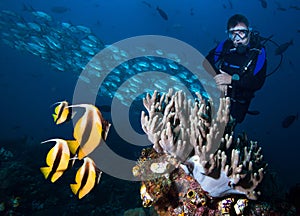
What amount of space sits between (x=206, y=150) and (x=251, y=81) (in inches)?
122

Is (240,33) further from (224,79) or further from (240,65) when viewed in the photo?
(224,79)

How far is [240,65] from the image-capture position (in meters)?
5.23

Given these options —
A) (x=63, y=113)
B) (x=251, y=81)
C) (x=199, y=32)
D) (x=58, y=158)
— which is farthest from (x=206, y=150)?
(x=199, y=32)

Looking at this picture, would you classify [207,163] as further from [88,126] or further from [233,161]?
[88,126]

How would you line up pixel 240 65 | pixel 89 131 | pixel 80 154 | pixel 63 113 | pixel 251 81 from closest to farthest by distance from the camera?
pixel 89 131
pixel 80 154
pixel 63 113
pixel 251 81
pixel 240 65

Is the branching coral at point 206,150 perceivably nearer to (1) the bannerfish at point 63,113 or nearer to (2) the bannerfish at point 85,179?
(2) the bannerfish at point 85,179

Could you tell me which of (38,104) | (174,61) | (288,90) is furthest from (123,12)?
(38,104)

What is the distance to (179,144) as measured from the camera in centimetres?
254

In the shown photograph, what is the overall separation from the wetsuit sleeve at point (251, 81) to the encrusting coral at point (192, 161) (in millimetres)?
2056

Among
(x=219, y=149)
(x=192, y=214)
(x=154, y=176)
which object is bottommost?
(x=192, y=214)

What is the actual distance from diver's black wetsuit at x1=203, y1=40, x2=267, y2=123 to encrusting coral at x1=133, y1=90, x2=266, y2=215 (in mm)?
2124

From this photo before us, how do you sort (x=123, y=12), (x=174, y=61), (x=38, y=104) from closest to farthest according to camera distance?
1. (x=174, y=61)
2. (x=123, y=12)
3. (x=38, y=104)

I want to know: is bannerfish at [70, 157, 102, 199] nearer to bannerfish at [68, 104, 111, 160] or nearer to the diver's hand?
bannerfish at [68, 104, 111, 160]

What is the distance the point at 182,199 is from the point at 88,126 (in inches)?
61.5
